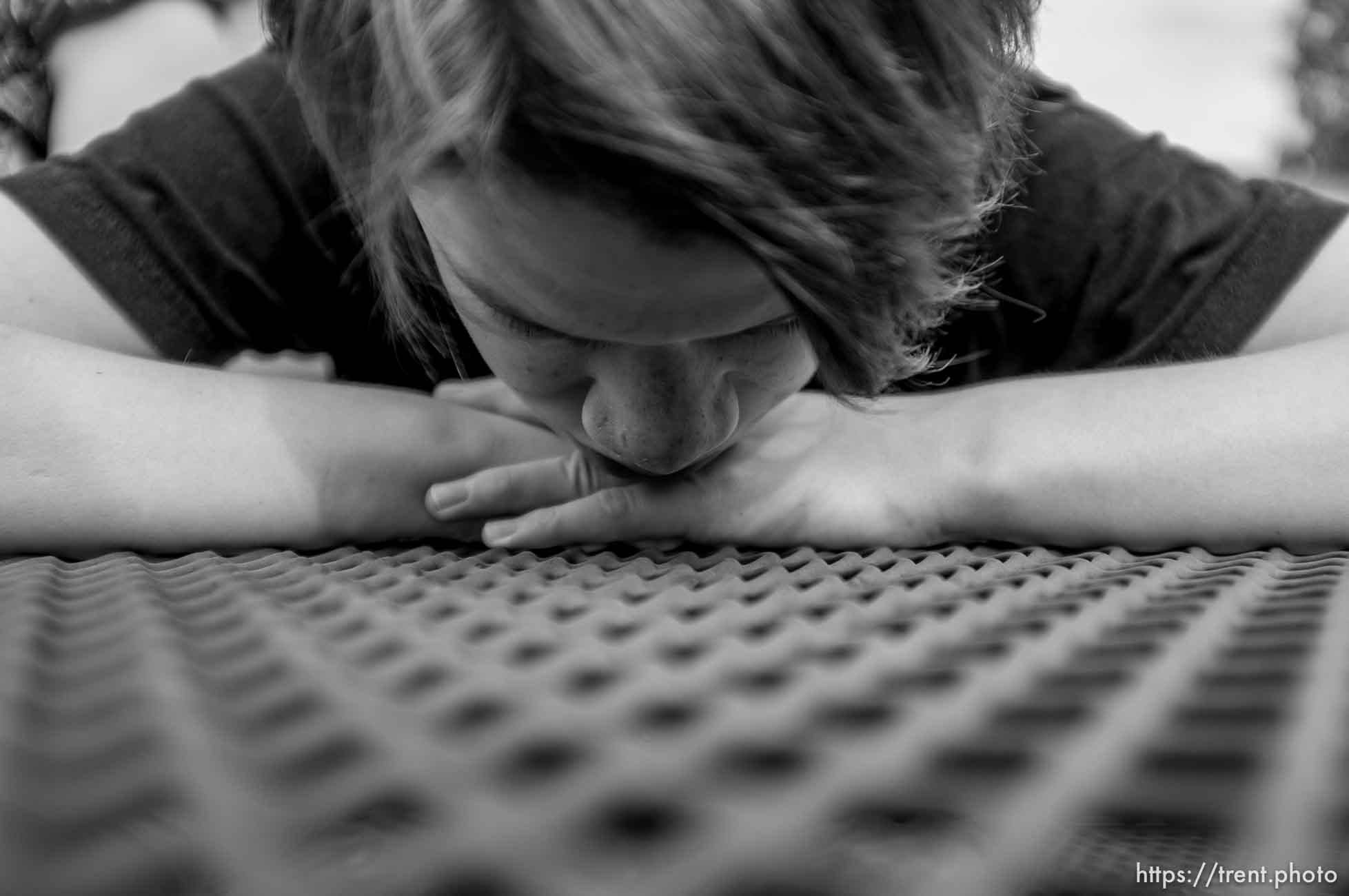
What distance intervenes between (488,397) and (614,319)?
346 millimetres

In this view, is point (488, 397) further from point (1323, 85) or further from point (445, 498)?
point (1323, 85)

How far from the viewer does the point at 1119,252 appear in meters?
0.79

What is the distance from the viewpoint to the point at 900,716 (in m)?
0.20

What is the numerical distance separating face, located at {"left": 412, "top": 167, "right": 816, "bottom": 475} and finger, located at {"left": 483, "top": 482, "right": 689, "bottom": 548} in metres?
0.02

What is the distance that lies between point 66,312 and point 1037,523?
673 millimetres

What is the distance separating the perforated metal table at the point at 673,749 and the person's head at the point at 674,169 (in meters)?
0.17

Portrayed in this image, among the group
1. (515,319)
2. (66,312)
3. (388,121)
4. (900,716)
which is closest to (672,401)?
(515,319)

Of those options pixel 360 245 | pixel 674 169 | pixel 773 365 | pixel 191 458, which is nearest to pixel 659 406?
pixel 773 365

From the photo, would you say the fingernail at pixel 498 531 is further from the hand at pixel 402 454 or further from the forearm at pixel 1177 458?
the forearm at pixel 1177 458

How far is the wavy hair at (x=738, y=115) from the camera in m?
0.35

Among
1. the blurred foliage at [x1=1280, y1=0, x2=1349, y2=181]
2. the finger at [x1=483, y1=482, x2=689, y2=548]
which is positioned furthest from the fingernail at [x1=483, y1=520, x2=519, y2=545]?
the blurred foliage at [x1=1280, y1=0, x2=1349, y2=181]

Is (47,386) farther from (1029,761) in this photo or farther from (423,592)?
(1029,761)

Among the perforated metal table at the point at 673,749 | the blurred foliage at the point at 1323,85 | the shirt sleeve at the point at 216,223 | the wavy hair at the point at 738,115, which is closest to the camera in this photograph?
the perforated metal table at the point at 673,749

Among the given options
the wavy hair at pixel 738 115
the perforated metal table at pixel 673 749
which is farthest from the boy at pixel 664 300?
the perforated metal table at pixel 673 749
